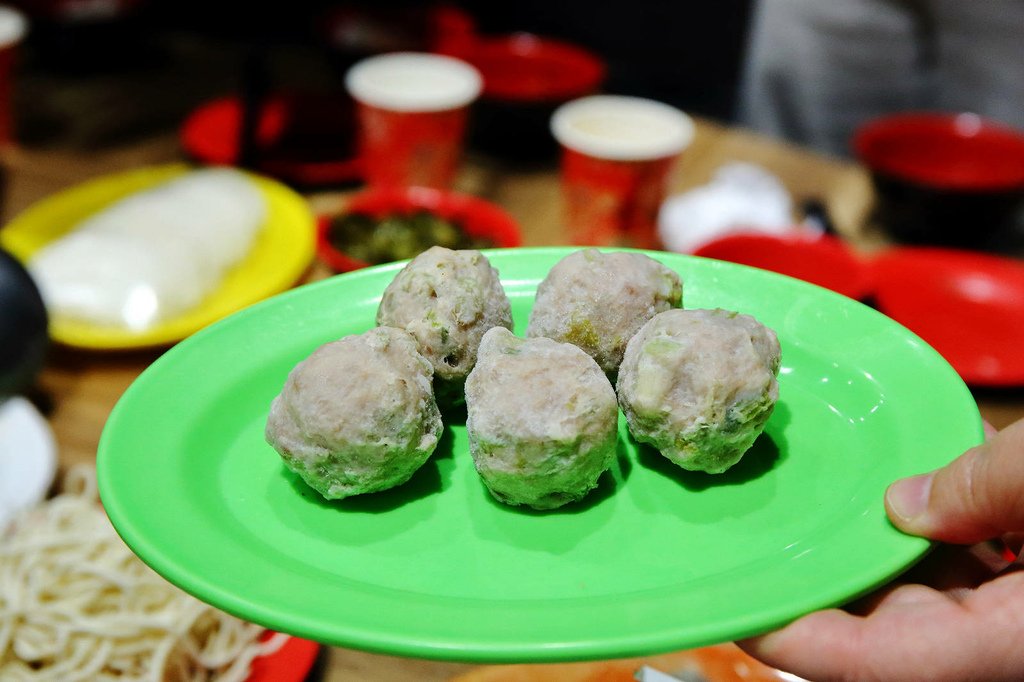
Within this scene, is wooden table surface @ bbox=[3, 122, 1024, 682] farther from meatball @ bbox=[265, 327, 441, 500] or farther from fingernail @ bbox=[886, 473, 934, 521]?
fingernail @ bbox=[886, 473, 934, 521]

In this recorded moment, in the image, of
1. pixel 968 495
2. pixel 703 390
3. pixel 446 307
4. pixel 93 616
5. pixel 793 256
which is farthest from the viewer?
pixel 793 256

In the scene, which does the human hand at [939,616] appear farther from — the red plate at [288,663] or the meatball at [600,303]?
the red plate at [288,663]

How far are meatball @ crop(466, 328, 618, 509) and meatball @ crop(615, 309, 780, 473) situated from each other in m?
0.04

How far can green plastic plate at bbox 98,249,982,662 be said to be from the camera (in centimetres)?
65

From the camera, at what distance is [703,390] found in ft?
2.67

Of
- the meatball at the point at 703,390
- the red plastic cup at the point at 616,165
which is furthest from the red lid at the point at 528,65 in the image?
the meatball at the point at 703,390

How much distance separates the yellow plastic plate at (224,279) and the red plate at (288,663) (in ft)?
2.28

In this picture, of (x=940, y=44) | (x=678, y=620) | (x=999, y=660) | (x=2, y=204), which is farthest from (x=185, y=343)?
(x=940, y=44)

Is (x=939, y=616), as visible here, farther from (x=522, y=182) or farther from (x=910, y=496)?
(x=522, y=182)

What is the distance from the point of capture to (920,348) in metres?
0.91

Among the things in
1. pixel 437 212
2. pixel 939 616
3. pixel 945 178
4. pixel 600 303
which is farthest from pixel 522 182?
pixel 939 616

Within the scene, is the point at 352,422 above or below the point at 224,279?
above

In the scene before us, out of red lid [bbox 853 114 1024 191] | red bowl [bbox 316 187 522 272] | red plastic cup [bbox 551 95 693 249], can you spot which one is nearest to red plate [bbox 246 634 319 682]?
red bowl [bbox 316 187 522 272]

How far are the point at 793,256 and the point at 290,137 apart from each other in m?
1.39
